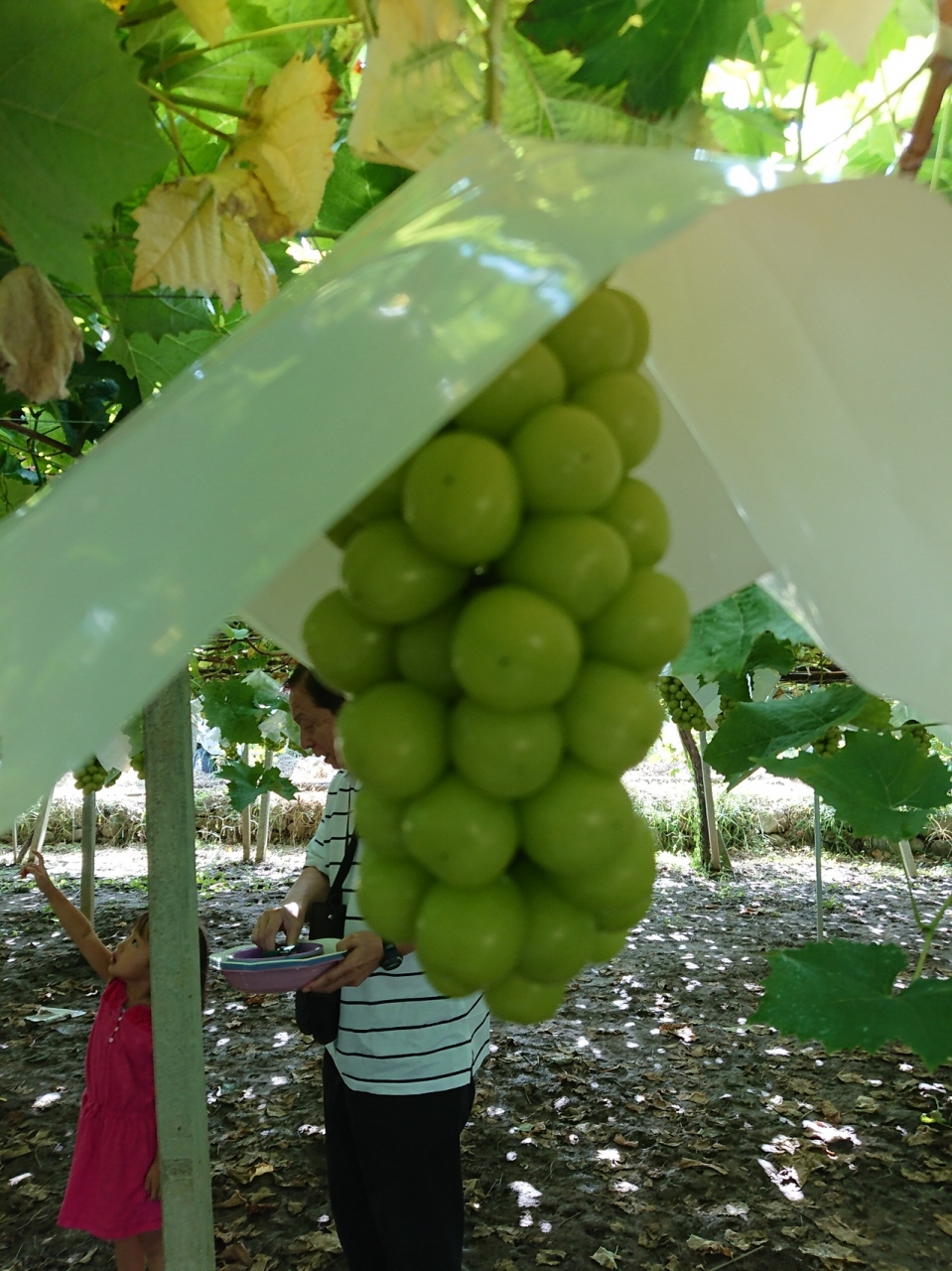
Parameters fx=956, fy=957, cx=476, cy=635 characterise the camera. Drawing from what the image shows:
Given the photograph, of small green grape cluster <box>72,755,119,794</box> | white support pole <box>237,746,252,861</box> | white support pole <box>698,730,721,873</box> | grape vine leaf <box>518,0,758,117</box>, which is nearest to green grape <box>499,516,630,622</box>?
grape vine leaf <box>518,0,758,117</box>

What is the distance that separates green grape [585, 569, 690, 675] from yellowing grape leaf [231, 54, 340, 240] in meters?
0.52

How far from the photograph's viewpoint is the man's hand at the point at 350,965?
1.82 metres

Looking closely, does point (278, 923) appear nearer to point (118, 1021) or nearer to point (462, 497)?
point (118, 1021)

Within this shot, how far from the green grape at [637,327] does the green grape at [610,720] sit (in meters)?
0.12

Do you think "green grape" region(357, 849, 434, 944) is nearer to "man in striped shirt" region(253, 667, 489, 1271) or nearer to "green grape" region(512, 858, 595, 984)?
"green grape" region(512, 858, 595, 984)

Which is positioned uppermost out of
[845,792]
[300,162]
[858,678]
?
[300,162]

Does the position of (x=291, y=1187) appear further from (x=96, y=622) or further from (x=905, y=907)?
(x=905, y=907)

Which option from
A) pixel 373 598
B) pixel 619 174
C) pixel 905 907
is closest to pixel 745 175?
pixel 619 174

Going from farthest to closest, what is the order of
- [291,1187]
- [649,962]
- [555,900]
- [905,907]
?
[905,907]
[649,962]
[291,1187]
[555,900]

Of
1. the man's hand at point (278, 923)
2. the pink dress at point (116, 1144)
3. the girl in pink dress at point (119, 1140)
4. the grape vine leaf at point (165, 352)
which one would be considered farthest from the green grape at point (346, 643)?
Result: the pink dress at point (116, 1144)

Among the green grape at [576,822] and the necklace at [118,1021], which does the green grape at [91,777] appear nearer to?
the necklace at [118,1021]

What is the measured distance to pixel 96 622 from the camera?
0.23m

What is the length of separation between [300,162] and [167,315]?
37 cm

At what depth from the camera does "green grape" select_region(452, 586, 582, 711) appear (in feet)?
0.97
